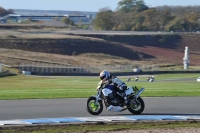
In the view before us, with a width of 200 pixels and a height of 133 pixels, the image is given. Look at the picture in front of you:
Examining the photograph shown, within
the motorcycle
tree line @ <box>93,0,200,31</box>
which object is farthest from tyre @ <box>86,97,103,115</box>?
tree line @ <box>93,0,200,31</box>

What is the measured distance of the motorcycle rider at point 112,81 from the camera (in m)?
15.7

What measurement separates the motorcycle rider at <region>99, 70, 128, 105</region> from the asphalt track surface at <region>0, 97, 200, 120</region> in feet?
2.21

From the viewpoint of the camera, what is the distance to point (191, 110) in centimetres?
1728

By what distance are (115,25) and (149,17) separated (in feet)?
30.1

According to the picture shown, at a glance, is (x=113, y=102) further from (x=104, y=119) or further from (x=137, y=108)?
(x=104, y=119)

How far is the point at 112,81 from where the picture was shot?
15773 millimetres

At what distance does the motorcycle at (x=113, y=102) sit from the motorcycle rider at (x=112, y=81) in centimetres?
9

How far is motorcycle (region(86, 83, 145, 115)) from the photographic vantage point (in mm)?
15898

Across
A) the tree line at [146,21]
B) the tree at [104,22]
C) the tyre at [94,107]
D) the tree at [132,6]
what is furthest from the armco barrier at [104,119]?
the tree at [132,6]

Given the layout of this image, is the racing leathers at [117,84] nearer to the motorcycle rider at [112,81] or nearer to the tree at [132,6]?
the motorcycle rider at [112,81]

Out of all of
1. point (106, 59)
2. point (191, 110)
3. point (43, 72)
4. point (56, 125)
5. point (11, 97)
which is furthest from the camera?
point (106, 59)

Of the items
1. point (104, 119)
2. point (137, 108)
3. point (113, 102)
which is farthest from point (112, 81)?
point (104, 119)

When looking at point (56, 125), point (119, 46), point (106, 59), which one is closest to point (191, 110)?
point (56, 125)

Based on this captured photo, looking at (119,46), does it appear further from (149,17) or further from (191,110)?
(191,110)
